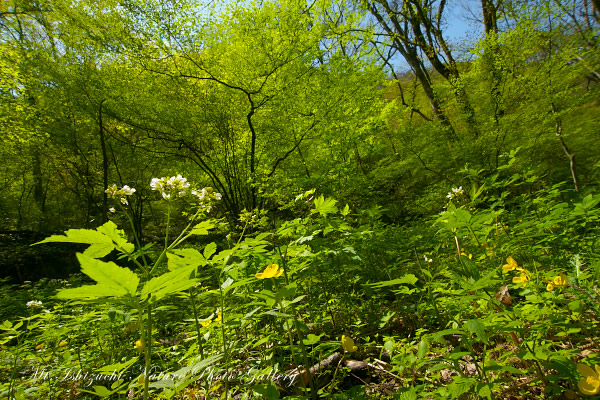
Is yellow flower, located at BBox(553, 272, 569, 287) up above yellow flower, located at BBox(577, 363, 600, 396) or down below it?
above

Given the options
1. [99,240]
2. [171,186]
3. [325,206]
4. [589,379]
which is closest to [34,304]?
[171,186]

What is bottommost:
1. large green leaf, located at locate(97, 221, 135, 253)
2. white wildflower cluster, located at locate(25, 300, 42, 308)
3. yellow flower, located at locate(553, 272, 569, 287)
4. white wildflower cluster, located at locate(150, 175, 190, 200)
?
yellow flower, located at locate(553, 272, 569, 287)

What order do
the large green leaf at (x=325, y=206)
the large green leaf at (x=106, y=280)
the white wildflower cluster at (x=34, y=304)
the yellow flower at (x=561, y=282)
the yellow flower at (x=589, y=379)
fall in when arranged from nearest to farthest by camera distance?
the large green leaf at (x=106, y=280), the yellow flower at (x=589, y=379), the yellow flower at (x=561, y=282), the large green leaf at (x=325, y=206), the white wildflower cluster at (x=34, y=304)

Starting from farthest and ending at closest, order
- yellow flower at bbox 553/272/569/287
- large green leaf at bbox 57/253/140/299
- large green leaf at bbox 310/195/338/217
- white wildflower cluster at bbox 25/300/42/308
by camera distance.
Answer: white wildflower cluster at bbox 25/300/42/308 < large green leaf at bbox 310/195/338/217 < yellow flower at bbox 553/272/569/287 < large green leaf at bbox 57/253/140/299

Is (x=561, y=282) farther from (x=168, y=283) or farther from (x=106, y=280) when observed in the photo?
(x=106, y=280)

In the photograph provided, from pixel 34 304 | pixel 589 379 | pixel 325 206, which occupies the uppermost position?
pixel 325 206

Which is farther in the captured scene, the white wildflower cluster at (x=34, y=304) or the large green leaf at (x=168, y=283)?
the white wildflower cluster at (x=34, y=304)

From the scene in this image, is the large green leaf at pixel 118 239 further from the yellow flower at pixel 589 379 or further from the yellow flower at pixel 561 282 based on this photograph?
the yellow flower at pixel 561 282

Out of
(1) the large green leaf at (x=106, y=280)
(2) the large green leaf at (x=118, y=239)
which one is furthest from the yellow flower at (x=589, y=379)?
(2) the large green leaf at (x=118, y=239)

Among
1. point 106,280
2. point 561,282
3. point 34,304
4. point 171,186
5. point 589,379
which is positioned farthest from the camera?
point 34,304

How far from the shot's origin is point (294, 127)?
686cm

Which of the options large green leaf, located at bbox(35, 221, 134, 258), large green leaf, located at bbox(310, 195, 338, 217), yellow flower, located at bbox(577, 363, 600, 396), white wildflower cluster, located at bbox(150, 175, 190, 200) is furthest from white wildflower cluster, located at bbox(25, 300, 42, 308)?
yellow flower, located at bbox(577, 363, 600, 396)

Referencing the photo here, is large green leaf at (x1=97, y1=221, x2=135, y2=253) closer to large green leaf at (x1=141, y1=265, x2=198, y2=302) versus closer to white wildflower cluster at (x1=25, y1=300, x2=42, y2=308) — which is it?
large green leaf at (x1=141, y1=265, x2=198, y2=302)

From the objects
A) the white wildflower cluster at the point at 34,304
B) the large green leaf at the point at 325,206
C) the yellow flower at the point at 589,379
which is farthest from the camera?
the white wildflower cluster at the point at 34,304
